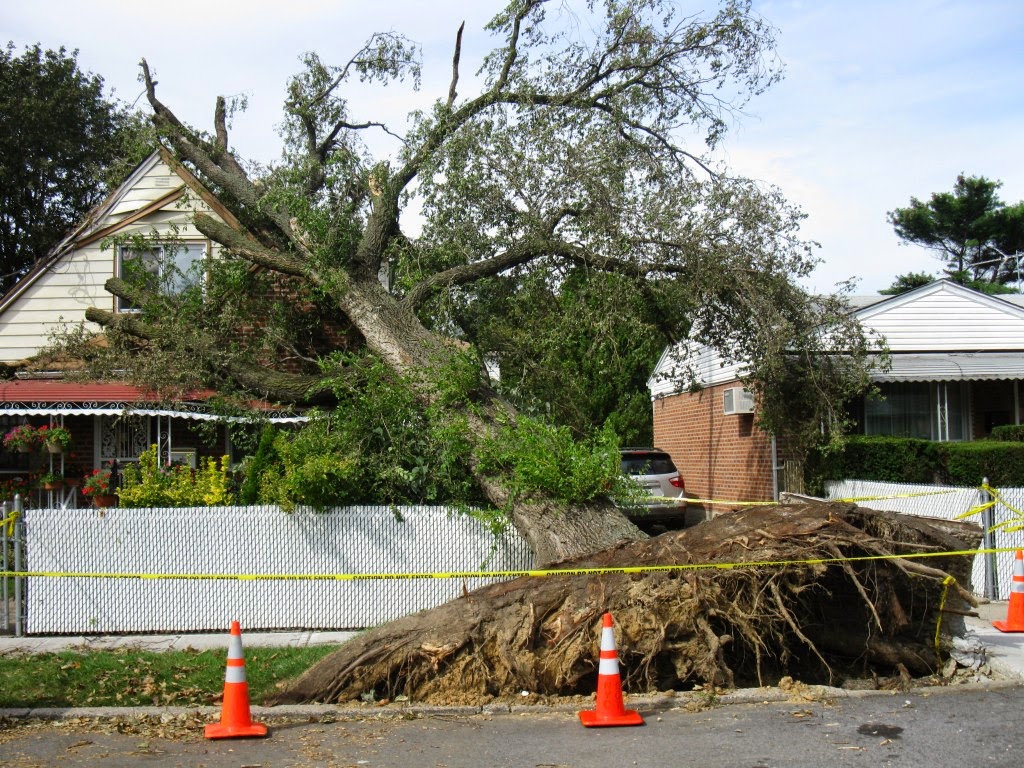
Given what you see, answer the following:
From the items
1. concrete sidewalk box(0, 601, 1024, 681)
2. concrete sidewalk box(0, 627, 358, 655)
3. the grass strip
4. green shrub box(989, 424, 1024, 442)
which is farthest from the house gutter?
the grass strip

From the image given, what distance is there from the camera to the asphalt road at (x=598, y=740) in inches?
223

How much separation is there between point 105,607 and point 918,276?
36707 mm

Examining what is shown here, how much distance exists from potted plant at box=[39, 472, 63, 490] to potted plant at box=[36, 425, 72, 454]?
432mm

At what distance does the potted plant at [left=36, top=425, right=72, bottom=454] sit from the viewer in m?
12.5

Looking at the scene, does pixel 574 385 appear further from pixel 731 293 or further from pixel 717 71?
pixel 717 71

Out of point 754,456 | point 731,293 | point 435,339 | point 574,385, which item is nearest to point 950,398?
point 754,456

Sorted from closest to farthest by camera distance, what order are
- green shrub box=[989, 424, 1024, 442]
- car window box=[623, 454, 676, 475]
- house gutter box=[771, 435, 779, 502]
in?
green shrub box=[989, 424, 1024, 442] → car window box=[623, 454, 676, 475] → house gutter box=[771, 435, 779, 502]

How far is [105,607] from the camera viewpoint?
9586 millimetres

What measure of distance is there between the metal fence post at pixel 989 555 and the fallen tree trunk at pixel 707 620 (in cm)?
297

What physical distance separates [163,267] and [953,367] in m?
13.1

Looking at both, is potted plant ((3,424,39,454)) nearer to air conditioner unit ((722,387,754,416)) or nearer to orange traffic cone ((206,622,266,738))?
orange traffic cone ((206,622,266,738))

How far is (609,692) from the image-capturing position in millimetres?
6344

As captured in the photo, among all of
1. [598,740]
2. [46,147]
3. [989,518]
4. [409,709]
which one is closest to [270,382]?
[409,709]

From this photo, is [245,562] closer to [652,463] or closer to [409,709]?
[409,709]
